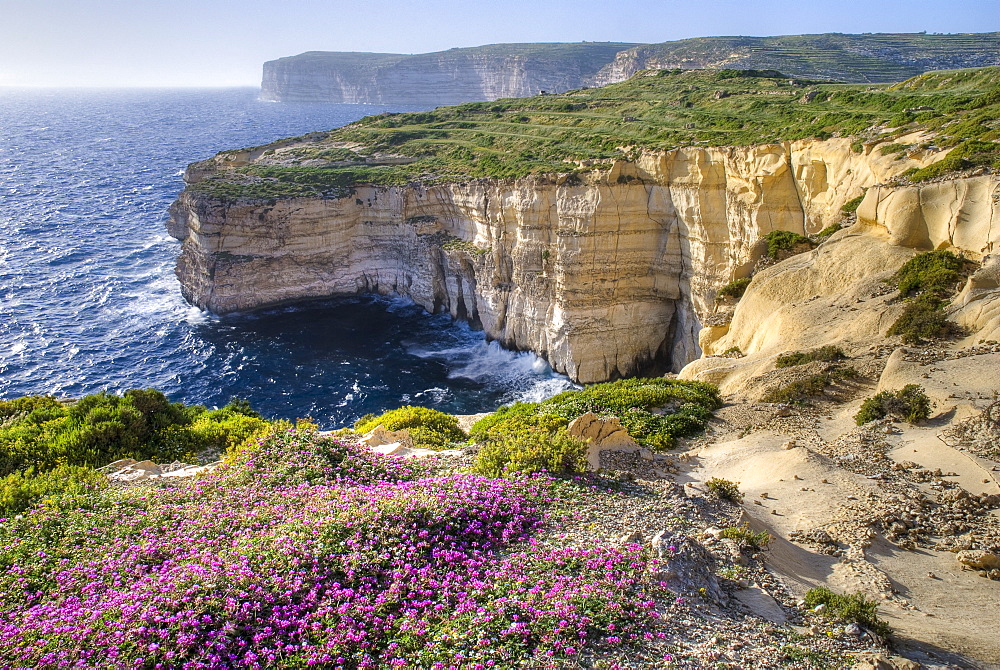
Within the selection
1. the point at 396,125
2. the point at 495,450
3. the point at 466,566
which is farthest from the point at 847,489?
the point at 396,125

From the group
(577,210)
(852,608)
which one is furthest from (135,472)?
(577,210)

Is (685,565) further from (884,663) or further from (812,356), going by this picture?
(812,356)

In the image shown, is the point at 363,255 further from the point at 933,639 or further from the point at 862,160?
the point at 933,639

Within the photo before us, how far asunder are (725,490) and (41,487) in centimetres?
1378

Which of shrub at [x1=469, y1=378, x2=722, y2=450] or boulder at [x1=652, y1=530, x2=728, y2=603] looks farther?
shrub at [x1=469, y1=378, x2=722, y2=450]

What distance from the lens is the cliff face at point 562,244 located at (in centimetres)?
3100

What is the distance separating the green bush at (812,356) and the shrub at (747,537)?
10788 mm

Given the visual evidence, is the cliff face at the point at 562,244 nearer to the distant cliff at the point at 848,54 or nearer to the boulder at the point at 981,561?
the boulder at the point at 981,561

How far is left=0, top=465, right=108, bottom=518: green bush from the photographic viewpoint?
11914 millimetres

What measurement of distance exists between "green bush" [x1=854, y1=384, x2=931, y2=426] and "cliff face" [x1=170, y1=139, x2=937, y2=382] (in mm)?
13138

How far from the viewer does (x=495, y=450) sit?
13.4m

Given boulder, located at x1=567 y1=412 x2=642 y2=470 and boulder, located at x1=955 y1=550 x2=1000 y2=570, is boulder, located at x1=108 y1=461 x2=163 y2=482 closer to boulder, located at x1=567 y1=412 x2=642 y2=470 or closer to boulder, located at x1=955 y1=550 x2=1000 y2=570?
boulder, located at x1=567 y1=412 x2=642 y2=470

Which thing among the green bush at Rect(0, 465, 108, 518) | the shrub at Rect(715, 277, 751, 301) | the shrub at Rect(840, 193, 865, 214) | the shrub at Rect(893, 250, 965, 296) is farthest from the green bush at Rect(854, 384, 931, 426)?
the green bush at Rect(0, 465, 108, 518)

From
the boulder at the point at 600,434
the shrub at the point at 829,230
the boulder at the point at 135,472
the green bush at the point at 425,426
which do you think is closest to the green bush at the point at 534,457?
the boulder at the point at 600,434
